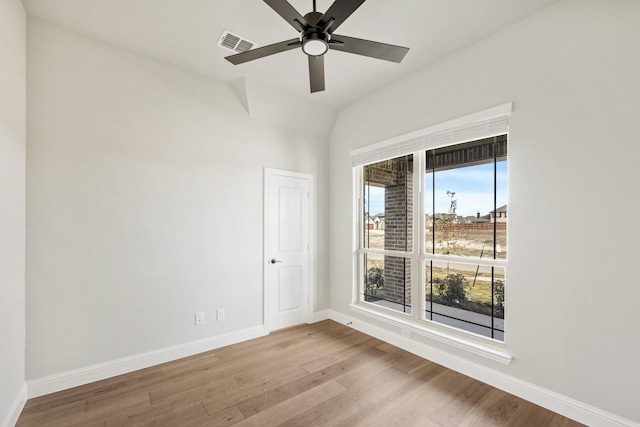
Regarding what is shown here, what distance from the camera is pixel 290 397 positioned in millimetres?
2348

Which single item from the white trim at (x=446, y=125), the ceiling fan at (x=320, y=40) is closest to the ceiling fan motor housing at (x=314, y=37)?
the ceiling fan at (x=320, y=40)

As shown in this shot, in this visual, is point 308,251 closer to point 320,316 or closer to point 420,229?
point 320,316

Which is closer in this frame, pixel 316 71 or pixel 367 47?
pixel 367 47

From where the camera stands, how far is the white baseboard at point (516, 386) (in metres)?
1.96

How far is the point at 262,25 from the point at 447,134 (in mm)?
1991

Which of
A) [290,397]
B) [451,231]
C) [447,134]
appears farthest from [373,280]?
[447,134]

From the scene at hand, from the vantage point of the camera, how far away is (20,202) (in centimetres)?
218

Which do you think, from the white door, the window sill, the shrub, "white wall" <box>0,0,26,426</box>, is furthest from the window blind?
"white wall" <box>0,0,26,426</box>

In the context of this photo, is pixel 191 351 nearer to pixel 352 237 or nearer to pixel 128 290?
pixel 128 290

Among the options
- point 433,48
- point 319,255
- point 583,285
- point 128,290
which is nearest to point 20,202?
point 128,290

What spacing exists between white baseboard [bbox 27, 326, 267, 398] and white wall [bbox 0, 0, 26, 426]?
15 centimetres

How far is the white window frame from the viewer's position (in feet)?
8.38

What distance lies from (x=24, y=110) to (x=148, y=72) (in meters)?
1.05

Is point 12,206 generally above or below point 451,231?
above
